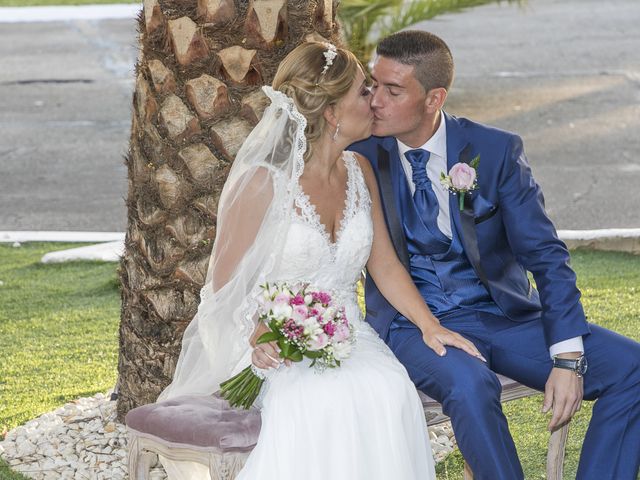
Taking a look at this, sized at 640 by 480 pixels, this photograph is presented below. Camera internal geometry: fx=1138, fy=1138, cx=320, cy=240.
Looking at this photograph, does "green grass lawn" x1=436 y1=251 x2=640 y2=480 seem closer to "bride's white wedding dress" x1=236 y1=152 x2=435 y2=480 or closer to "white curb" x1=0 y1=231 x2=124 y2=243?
"bride's white wedding dress" x1=236 y1=152 x2=435 y2=480

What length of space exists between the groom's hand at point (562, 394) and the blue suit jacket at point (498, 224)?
0.90 feet

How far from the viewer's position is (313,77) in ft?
13.4

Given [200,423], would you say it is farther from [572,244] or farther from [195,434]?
[572,244]

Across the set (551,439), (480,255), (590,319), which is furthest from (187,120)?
(590,319)

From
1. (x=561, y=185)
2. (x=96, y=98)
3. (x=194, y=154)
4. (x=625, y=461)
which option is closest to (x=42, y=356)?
(x=194, y=154)

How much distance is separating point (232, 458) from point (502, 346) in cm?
118

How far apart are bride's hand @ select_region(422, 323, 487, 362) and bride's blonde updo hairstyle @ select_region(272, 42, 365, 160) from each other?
898 millimetres

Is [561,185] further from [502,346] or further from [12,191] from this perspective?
[502,346]

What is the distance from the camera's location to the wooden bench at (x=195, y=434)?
3.72 meters

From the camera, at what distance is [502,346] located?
431cm

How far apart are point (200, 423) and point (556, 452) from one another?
4.58ft

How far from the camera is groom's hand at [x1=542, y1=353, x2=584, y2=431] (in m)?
4.07

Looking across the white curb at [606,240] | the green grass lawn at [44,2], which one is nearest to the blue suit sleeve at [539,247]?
the white curb at [606,240]

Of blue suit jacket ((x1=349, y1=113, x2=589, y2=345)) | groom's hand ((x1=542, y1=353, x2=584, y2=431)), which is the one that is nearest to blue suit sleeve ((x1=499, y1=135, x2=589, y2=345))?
blue suit jacket ((x1=349, y1=113, x2=589, y2=345))
